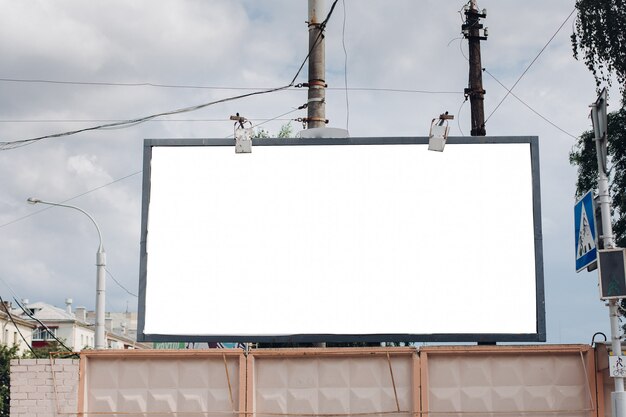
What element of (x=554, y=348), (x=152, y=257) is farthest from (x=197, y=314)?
(x=554, y=348)

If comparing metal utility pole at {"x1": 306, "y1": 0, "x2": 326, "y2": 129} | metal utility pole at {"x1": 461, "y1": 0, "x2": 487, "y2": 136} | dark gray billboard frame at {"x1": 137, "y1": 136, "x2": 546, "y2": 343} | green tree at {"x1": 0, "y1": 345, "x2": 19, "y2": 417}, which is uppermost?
metal utility pole at {"x1": 461, "y1": 0, "x2": 487, "y2": 136}

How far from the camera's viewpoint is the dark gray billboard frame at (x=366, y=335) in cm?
1376

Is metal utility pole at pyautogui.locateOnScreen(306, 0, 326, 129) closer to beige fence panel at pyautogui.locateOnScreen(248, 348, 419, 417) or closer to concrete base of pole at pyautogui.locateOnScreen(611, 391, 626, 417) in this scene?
beige fence panel at pyautogui.locateOnScreen(248, 348, 419, 417)

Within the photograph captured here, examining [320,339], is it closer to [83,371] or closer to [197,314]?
[197,314]

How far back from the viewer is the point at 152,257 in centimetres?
1409

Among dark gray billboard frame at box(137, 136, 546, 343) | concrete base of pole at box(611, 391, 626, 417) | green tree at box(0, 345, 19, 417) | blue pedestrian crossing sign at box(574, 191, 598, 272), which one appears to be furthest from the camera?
green tree at box(0, 345, 19, 417)

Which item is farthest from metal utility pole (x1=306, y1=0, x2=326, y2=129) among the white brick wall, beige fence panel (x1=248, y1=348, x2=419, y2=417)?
the white brick wall

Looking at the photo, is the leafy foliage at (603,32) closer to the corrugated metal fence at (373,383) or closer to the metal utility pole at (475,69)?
the metal utility pole at (475,69)

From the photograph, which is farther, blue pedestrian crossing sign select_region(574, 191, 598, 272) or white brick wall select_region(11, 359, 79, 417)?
white brick wall select_region(11, 359, 79, 417)

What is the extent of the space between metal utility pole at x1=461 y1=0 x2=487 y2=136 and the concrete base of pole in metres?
13.8

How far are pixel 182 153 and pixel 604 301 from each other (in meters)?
6.83

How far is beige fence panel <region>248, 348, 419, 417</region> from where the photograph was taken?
1229 cm

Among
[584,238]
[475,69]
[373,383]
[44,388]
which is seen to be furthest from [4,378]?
[584,238]

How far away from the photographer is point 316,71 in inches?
686
